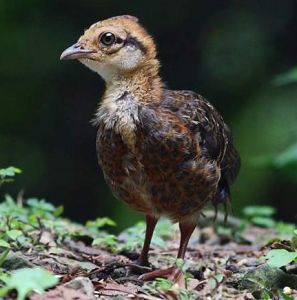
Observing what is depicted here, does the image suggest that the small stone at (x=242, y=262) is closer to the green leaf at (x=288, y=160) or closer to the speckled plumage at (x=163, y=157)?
the speckled plumage at (x=163, y=157)

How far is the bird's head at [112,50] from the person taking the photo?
534cm

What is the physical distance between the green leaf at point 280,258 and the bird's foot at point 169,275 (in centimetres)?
46

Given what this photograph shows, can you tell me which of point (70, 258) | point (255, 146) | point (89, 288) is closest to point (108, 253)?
point (70, 258)

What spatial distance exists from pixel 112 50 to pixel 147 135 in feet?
1.93

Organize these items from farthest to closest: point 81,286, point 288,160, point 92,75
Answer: point 92,75, point 288,160, point 81,286

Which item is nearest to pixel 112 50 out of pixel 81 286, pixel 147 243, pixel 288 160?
pixel 147 243

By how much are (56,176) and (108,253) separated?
5.97 metres

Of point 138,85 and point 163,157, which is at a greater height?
point 138,85

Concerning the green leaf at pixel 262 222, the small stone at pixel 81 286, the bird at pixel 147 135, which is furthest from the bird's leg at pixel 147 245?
the green leaf at pixel 262 222

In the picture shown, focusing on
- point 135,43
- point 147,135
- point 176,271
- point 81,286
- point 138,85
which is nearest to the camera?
point 81,286

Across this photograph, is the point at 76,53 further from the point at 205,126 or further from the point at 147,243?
the point at 147,243

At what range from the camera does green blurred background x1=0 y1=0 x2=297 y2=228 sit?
11.6 meters

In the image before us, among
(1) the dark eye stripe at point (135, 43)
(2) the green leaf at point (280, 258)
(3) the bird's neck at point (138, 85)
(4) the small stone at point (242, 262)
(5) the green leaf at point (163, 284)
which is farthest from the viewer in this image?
(4) the small stone at point (242, 262)

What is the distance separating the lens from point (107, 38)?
5.37 meters
